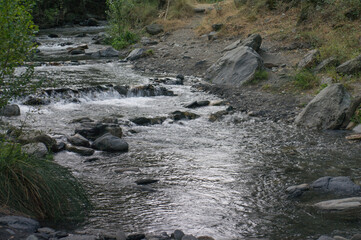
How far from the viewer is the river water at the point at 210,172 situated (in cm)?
502

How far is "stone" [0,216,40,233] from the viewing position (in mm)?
4215

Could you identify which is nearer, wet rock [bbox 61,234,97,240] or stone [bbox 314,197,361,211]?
wet rock [bbox 61,234,97,240]

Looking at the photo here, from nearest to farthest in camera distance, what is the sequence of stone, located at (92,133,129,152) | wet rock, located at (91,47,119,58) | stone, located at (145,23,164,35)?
1. stone, located at (92,133,129,152)
2. wet rock, located at (91,47,119,58)
3. stone, located at (145,23,164,35)

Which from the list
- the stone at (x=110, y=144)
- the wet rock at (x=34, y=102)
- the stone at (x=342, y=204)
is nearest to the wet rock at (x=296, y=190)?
the stone at (x=342, y=204)

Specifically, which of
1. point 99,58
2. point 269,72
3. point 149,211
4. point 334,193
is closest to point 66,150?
point 149,211

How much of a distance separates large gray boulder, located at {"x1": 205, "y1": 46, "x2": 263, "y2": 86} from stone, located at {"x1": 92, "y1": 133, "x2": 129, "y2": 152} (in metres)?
6.56

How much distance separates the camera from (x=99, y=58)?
2173 cm

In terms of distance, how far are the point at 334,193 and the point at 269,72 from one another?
8.28 meters

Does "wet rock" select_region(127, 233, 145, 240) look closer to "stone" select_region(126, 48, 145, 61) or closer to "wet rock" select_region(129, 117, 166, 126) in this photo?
"wet rock" select_region(129, 117, 166, 126)

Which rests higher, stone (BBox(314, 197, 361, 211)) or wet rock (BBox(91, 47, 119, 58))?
wet rock (BBox(91, 47, 119, 58))

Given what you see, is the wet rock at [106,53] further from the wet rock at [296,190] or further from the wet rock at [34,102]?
the wet rock at [296,190]

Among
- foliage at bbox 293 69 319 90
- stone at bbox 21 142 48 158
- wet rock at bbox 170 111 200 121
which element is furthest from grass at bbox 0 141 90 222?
foliage at bbox 293 69 319 90

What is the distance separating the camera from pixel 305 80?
38.9 ft

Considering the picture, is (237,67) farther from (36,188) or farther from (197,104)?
(36,188)
